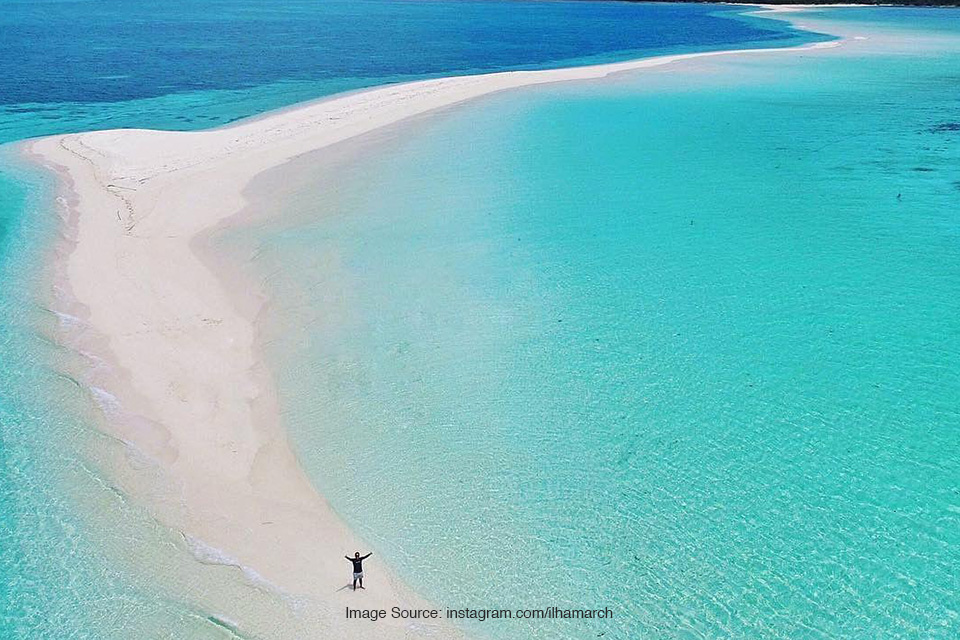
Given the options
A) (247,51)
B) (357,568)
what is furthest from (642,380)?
(247,51)

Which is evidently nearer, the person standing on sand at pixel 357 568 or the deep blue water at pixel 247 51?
the person standing on sand at pixel 357 568

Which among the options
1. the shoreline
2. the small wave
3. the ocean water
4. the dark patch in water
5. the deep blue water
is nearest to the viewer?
the small wave

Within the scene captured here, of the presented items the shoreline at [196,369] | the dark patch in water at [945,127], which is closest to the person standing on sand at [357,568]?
the shoreline at [196,369]

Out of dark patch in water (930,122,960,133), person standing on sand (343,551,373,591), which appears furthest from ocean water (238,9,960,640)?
dark patch in water (930,122,960,133)

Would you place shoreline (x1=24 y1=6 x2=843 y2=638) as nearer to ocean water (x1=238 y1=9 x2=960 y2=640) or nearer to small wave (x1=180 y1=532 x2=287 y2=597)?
small wave (x1=180 y1=532 x2=287 y2=597)

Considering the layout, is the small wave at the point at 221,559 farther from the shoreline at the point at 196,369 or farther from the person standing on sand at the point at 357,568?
the person standing on sand at the point at 357,568

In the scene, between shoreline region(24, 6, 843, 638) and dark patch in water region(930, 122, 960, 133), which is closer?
shoreline region(24, 6, 843, 638)

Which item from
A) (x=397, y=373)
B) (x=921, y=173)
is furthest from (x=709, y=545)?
(x=921, y=173)
